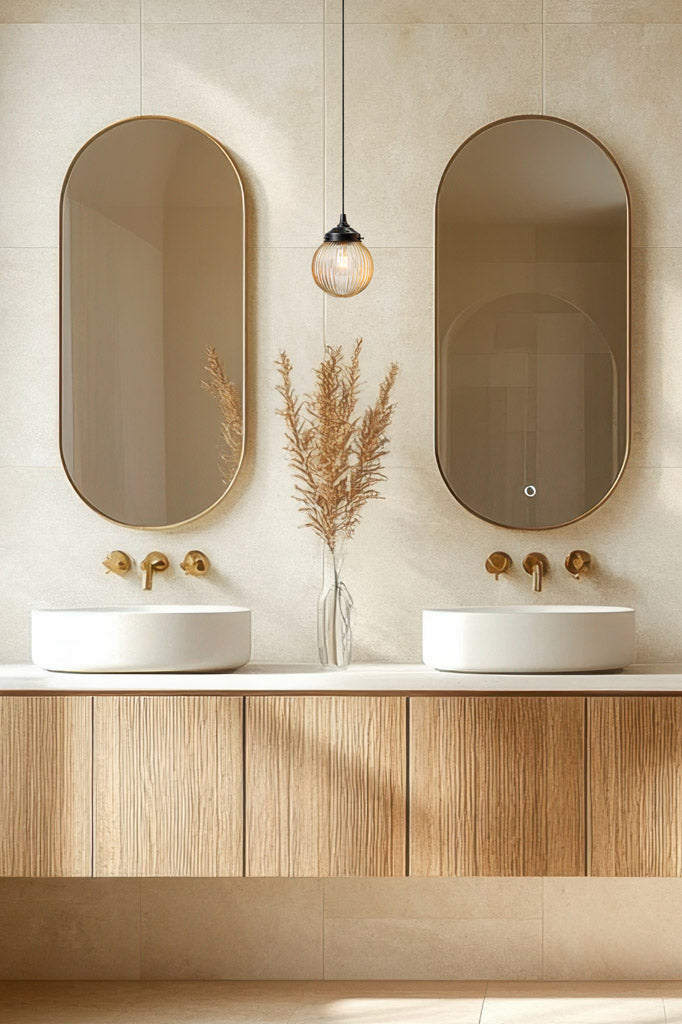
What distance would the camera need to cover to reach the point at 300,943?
2.76 m

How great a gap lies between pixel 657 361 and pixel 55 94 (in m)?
1.73

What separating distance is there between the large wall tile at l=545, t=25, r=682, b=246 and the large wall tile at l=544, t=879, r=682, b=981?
65.8 inches

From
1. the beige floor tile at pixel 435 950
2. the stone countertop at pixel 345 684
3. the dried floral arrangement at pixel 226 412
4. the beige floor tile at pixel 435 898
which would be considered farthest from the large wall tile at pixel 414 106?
the beige floor tile at pixel 435 950

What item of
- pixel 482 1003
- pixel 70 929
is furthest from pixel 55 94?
pixel 482 1003

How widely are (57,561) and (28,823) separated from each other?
73 centimetres

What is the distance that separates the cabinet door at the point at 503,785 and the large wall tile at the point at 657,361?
2.63ft

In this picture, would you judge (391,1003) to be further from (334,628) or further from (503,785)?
(334,628)

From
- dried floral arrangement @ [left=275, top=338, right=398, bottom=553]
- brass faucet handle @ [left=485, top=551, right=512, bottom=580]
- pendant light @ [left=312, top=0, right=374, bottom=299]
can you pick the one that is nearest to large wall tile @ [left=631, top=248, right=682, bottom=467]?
brass faucet handle @ [left=485, top=551, right=512, bottom=580]

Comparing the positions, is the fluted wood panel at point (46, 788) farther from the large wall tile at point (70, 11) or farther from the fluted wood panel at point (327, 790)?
the large wall tile at point (70, 11)

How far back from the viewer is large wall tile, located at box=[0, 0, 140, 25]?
2.82 meters

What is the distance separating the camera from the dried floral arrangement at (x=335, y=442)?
2693 mm

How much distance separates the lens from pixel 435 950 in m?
2.75

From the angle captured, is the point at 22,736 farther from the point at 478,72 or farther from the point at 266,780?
the point at 478,72

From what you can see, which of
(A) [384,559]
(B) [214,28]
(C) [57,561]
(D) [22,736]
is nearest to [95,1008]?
(D) [22,736]
